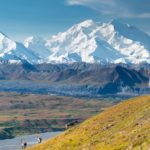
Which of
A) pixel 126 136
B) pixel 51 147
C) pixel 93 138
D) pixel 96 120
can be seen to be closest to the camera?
pixel 126 136

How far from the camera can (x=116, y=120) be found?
9456cm

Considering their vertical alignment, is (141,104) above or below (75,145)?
above

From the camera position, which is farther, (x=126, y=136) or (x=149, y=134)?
(x=126, y=136)

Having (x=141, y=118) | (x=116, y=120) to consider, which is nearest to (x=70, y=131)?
(x=116, y=120)

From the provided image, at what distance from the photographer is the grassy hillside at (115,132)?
72.8m

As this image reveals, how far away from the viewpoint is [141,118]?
286ft

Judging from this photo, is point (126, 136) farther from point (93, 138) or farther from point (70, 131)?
point (70, 131)

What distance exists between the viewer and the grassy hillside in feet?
239

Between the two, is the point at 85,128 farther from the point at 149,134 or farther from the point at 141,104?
the point at 149,134

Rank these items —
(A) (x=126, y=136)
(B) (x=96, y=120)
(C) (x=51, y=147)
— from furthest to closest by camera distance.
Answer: (B) (x=96, y=120) < (C) (x=51, y=147) < (A) (x=126, y=136)

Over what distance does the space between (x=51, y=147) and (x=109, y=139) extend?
669 inches

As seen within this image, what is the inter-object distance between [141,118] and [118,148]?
16.9 meters

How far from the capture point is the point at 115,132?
8419 cm

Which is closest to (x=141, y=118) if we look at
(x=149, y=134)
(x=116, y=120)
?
(x=116, y=120)
